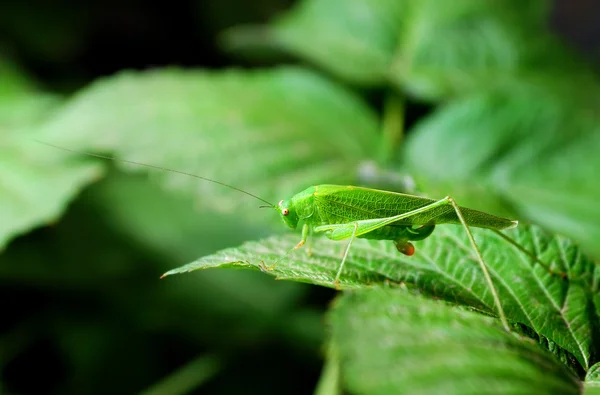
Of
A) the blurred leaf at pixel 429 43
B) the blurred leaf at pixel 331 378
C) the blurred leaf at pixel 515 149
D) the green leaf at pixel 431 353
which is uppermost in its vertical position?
the blurred leaf at pixel 429 43

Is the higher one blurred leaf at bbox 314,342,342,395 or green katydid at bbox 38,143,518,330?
green katydid at bbox 38,143,518,330

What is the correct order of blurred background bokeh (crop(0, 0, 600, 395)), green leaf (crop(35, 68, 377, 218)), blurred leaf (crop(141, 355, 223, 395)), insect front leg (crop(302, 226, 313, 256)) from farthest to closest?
blurred background bokeh (crop(0, 0, 600, 395))
blurred leaf (crop(141, 355, 223, 395))
green leaf (crop(35, 68, 377, 218))
insect front leg (crop(302, 226, 313, 256))

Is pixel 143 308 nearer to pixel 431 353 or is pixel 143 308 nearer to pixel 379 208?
pixel 379 208

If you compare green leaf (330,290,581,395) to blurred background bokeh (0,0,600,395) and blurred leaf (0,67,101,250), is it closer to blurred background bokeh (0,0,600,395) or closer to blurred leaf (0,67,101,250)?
blurred leaf (0,67,101,250)

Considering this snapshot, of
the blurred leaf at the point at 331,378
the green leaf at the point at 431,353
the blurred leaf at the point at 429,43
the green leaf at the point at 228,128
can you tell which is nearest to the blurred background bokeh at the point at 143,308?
the blurred leaf at the point at 429,43

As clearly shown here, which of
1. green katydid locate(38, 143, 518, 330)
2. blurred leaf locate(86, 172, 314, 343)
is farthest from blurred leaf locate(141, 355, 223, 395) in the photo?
green katydid locate(38, 143, 518, 330)

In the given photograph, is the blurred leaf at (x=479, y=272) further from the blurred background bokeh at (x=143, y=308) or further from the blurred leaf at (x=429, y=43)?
the blurred leaf at (x=429, y=43)

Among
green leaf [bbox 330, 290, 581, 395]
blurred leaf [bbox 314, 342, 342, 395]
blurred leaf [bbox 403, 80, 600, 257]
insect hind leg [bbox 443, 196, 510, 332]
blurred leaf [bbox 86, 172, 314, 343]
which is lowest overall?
green leaf [bbox 330, 290, 581, 395]

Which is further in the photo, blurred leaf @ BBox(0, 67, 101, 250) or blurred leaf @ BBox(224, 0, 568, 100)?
blurred leaf @ BBox(224, 0, 568, 100)
